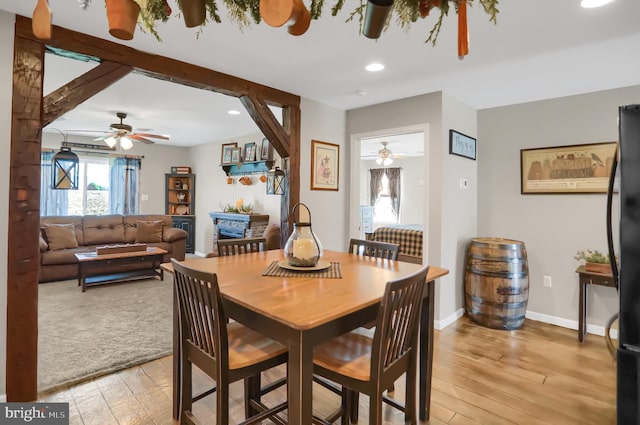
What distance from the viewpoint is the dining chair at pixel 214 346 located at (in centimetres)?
131

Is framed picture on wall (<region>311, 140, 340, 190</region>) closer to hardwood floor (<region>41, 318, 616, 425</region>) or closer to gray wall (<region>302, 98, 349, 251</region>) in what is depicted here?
gray wall (<region>302, 98, 349, 251</region>)

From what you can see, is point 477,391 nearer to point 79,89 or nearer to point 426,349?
point 426,349

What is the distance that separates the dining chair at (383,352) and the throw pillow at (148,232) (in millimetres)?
5025

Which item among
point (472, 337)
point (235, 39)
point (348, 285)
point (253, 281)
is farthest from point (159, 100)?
point (472, 337)

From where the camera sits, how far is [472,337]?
3088mm

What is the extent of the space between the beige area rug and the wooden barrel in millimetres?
2888

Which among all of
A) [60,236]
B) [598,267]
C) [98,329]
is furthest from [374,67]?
[60,236]

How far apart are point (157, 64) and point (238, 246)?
1.49 m

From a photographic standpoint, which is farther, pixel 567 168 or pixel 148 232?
pixel 148 232

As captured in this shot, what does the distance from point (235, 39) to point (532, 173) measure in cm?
317

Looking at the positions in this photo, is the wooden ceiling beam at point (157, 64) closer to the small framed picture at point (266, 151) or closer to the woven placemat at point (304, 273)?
the woven placemat at point (304, 273)

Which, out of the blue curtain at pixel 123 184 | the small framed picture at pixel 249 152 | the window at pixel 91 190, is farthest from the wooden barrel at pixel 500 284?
the window at pixel 91 190

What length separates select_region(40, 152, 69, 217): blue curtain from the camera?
19.2 feet

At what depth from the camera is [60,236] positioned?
490cm
